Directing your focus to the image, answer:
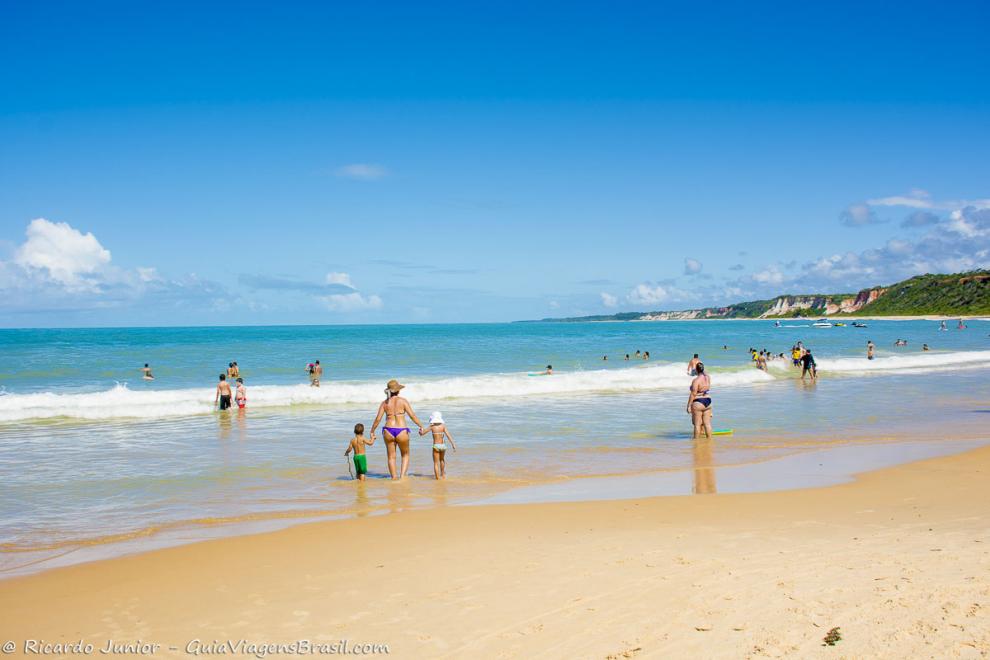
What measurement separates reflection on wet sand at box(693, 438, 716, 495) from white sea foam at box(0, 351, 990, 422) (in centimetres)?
1240

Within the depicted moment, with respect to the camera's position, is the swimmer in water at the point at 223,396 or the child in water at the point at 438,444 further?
the swimmer in water at the point at 223,396

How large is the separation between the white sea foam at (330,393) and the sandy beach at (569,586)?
17.6m

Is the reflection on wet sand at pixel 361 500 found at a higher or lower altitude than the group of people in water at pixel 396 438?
lower

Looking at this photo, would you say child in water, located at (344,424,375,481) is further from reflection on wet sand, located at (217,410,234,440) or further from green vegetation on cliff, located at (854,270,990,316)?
green vegetation on cliff, located at (854,270,990,316)

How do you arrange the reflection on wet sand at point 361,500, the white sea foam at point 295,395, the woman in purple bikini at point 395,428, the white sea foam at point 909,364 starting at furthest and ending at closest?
the white sea foam at point 909,364 → the white sea foam at point 295,395 → the woman in purple bikini at point 395,428 → the reflection on wet sand at point 361,500

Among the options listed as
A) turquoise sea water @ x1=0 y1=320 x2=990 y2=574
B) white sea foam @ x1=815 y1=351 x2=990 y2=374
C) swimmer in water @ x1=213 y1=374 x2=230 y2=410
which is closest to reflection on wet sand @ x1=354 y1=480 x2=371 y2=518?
turquoise sea water @ x1=0 y1=320 x2=990 y2=574

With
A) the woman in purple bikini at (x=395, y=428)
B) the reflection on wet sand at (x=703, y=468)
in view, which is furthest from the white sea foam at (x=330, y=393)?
Answer: the woman in purple bikini at (x=395, y=428)

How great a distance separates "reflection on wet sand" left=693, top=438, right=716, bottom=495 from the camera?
37.1 feet

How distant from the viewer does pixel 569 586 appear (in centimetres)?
641

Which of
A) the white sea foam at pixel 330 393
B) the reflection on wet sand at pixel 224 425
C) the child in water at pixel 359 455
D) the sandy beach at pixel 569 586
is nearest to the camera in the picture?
the sandy beach at pixel 569 586

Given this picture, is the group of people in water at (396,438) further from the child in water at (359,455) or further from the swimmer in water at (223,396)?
the swimmer in water at (223,396)

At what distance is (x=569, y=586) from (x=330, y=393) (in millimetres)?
22733

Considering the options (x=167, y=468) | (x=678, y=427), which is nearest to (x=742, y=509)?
(x=678, y=427)

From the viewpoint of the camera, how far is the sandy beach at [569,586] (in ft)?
16.8
